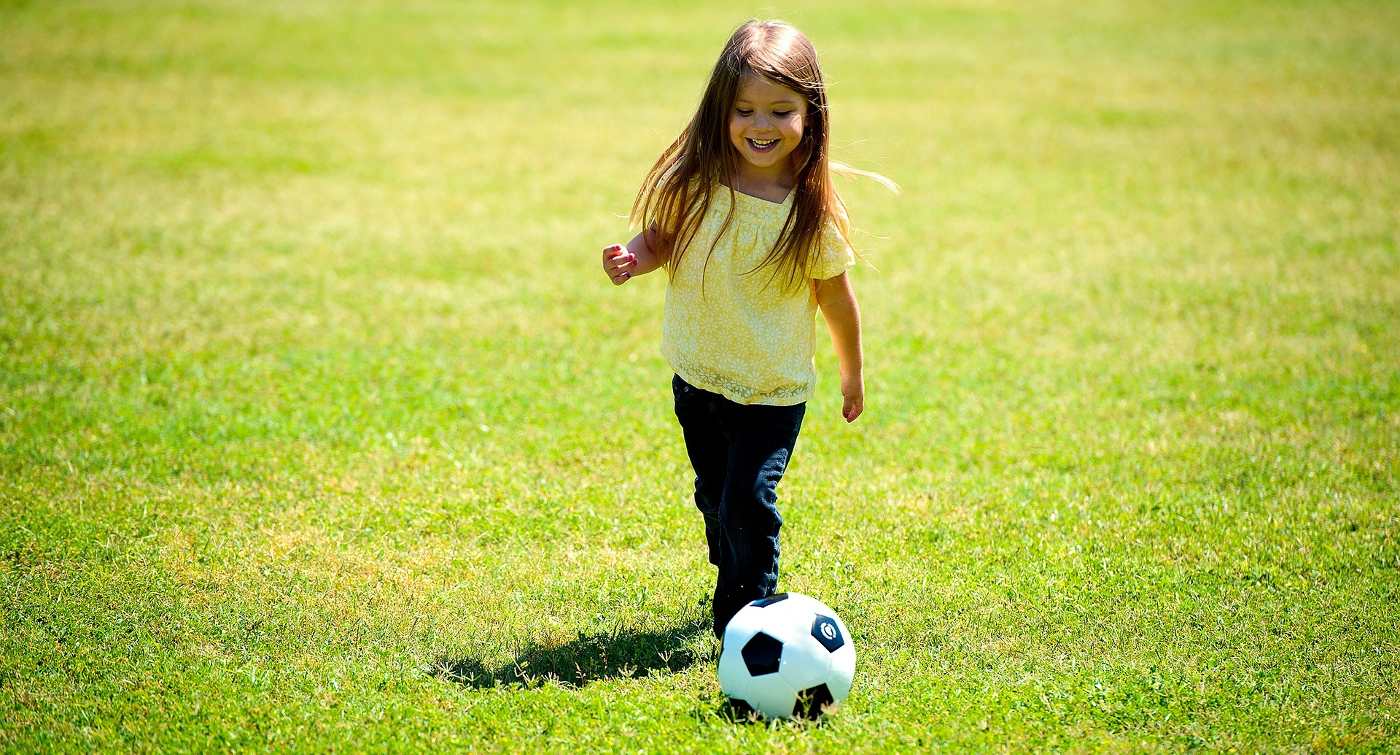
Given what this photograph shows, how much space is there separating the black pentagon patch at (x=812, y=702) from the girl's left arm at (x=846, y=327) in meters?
0.91

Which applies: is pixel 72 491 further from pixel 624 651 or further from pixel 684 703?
pixel 684 703

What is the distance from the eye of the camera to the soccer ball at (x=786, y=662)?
3.53 metres

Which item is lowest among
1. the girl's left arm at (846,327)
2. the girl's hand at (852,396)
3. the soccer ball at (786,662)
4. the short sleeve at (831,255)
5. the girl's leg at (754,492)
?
the soccer ball at (786,662)

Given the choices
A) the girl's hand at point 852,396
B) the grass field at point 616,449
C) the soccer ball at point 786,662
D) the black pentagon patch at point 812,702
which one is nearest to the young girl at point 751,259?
the girl's hand at point 852,396

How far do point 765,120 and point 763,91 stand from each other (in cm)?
9

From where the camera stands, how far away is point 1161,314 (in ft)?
26.2

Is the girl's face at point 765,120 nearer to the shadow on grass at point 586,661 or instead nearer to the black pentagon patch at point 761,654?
the black pentagon patch at point 761,654

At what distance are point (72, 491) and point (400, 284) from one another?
3526 millimetres

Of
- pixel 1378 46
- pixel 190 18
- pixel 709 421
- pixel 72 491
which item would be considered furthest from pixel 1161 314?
pixel 190 18

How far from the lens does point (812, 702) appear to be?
11.8ft

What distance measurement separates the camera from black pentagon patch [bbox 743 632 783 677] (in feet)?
11.6

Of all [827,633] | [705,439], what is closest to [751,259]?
[705,439]

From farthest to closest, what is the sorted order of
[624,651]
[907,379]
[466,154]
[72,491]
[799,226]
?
[466,154] → [907,379] → [72,491] → [624,651] → [799,226]

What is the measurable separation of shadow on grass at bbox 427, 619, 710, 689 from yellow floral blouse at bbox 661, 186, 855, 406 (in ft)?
3.06
